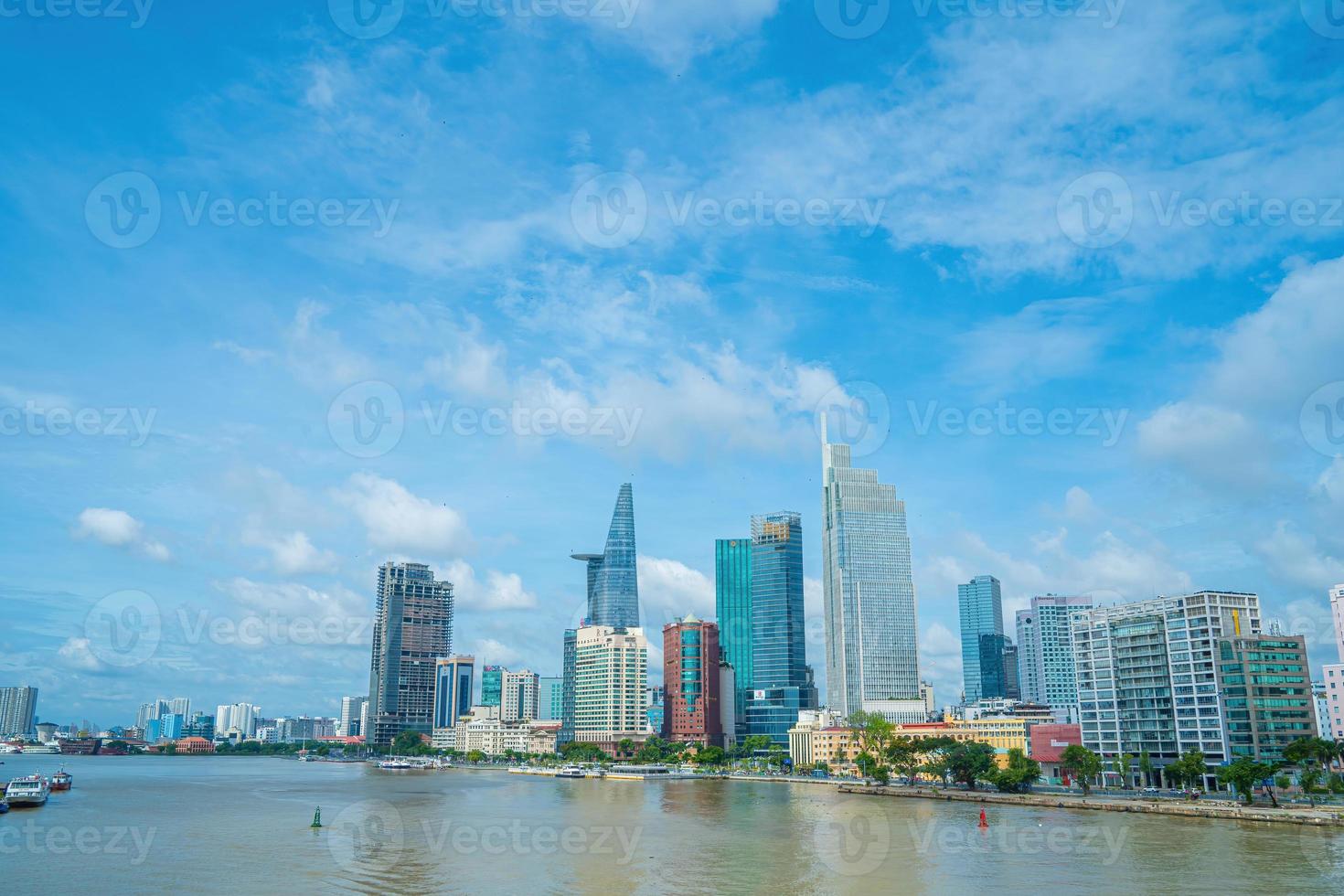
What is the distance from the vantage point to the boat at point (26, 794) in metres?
84.7

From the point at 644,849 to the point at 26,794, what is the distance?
60.2m

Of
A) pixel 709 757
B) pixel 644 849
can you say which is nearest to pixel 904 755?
pixel 644 849

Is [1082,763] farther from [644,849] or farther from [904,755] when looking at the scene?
[644,849]

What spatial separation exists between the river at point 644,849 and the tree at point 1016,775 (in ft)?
28.1

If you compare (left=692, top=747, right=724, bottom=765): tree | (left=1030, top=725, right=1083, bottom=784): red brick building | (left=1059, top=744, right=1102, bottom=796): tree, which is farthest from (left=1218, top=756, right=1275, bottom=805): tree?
(left=692, top=747, right=724, bottom=765): tree

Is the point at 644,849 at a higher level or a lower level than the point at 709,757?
higher

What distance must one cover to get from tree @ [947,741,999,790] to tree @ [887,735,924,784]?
22.9ft

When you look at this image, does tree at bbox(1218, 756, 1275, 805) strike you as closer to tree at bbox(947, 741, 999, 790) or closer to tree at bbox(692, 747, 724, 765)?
tree at bbox(947, 741, 999, 790)

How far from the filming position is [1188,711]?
337ft

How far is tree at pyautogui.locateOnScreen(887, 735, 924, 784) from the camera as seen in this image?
11969cm

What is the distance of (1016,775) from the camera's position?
10144 centimetres

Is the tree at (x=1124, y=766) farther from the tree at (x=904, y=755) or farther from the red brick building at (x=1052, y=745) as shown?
the tree at (x=904, y=755)

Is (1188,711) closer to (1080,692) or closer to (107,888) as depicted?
(1080,692)

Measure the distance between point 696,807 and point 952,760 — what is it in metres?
32.4
